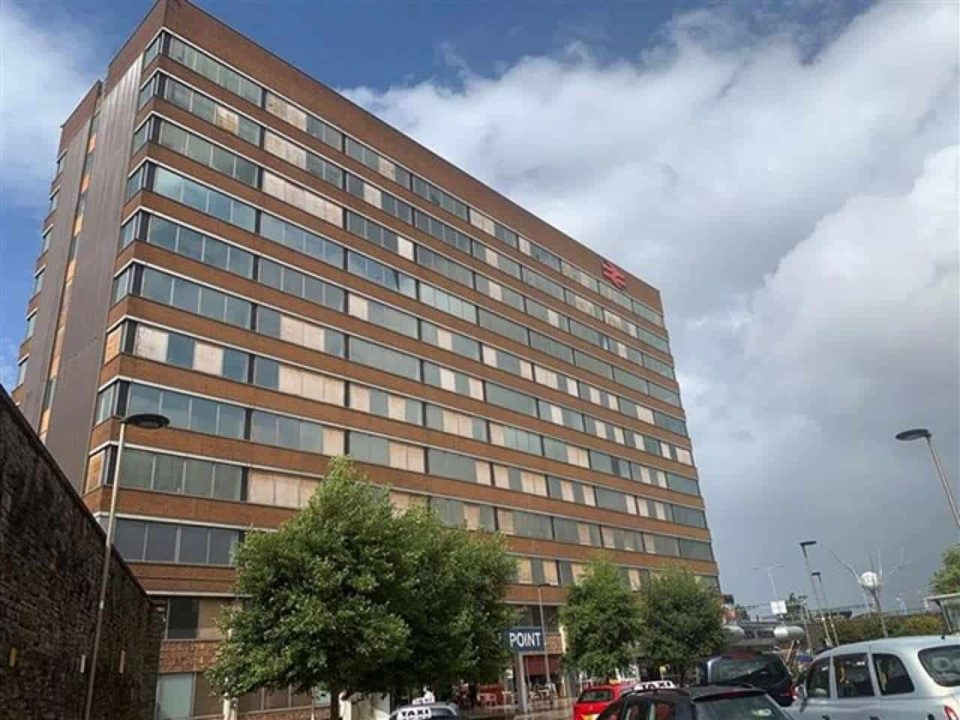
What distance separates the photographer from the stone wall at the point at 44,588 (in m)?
9.62

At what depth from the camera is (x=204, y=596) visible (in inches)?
A: 1262

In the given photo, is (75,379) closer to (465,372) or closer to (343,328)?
(343,328)

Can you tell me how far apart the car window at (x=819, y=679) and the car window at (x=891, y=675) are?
4.21ft

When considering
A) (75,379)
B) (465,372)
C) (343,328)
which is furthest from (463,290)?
(75,379)

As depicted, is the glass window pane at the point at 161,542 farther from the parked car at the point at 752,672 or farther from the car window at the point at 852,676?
the car window at the point at 852,676

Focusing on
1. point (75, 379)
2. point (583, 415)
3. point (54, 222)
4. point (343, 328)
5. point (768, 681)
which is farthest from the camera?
point (583, 415)

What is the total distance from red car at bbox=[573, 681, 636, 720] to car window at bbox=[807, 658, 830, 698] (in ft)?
42.2

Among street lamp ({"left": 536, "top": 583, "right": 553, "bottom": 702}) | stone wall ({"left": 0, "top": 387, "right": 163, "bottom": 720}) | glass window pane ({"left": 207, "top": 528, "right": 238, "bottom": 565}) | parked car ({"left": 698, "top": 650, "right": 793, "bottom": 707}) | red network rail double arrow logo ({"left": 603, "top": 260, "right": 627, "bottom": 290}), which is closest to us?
stone wall ({"left": 0, "top": 387, "right": 163, "bottom": 720})

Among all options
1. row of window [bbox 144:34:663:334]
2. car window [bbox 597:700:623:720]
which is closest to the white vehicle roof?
car window [bbox 597:700:623:720]

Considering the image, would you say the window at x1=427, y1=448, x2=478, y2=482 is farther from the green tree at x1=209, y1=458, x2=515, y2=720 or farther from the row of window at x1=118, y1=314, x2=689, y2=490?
the green tree at x1=209, y1=458, x2=515, y2=720

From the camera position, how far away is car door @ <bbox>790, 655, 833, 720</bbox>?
1009cm

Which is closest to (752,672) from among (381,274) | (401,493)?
(401,493)

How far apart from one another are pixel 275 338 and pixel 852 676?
3360 centimetres

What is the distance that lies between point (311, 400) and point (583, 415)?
28039mm
